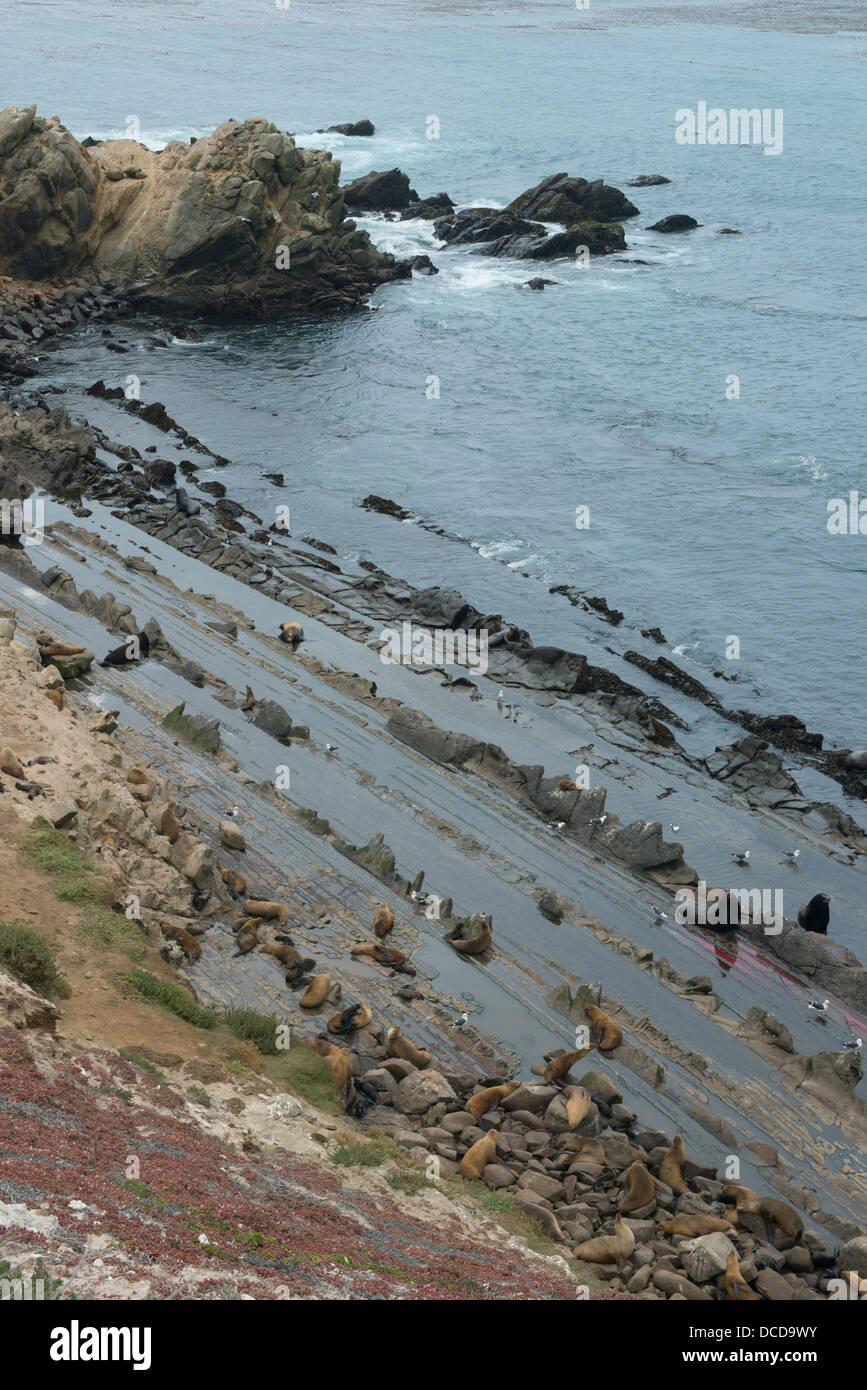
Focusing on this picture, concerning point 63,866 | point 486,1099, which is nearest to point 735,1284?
point 486,1099

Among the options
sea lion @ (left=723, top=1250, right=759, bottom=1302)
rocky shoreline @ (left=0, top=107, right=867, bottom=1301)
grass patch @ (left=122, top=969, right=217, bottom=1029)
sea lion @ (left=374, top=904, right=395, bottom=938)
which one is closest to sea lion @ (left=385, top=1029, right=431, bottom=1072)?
rocky shoreline @ (left=0, top=107, right=867, bottom=1301)

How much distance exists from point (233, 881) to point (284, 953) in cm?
267

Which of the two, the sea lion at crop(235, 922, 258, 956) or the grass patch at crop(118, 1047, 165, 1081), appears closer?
the grass patch at crop(118, 1047, 165, 1081)

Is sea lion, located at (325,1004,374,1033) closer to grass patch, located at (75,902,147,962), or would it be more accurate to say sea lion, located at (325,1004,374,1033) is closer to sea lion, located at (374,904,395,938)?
sea lion, located at (374,904,395,938)

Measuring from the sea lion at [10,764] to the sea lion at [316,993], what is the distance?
7.71m

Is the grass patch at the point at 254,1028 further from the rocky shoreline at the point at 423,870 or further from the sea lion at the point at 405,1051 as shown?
the sea lion at the point at 405,1051

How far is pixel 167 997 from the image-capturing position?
826 inches

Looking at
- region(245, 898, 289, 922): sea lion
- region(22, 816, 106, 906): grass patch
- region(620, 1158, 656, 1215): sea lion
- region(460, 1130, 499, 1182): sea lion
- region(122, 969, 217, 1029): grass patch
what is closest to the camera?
region(620, 1158, 656, 1215): sea lion

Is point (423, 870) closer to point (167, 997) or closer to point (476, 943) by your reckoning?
point (476, 943)

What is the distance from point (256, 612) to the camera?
39.8 metres

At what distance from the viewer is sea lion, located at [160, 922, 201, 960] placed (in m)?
23.6

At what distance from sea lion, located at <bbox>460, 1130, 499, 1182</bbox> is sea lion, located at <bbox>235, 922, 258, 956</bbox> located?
21.6 feet
